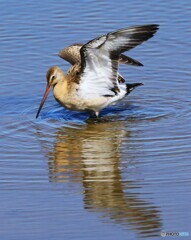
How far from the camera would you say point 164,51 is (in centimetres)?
1329

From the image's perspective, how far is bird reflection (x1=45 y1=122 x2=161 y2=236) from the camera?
792 centimetres

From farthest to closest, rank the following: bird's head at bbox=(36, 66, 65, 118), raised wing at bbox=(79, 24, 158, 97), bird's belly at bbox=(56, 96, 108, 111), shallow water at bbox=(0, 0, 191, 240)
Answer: bird's head at bbox=(36, 66, 65, 118), bird's belly at bbox=(56, 96, 108, 111), raised wing at bbox=(79, 24, 158, 97), shallow water at bbox=(0, 0, 191, 240)

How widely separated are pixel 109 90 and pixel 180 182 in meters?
3.24

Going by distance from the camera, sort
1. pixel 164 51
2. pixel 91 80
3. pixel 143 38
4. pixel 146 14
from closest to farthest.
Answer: pixel 143 38
pixel 91 80
pixel 164 51
pixel 146 14

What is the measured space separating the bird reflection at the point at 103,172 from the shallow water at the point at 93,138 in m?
0.01

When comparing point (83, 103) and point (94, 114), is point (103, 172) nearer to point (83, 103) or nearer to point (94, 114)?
point (83, 103)

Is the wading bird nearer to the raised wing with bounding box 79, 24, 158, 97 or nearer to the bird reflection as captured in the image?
the raised wing with bounding box 79, 24, 158, 97

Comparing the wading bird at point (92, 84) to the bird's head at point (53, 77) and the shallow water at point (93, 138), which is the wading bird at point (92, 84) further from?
the shallow water at point (93, 138)

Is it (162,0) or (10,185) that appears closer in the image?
(10,185)

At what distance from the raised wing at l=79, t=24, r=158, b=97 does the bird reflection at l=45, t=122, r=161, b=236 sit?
2.00 ft

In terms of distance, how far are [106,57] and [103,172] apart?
232cm

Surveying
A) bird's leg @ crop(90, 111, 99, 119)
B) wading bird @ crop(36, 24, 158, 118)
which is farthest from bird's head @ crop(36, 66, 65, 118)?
bird's leg @ crop(90, 111, 99, 119)

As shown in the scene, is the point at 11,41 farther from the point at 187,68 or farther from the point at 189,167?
the point at 189,167

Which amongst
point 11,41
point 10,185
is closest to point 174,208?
point 10,185
